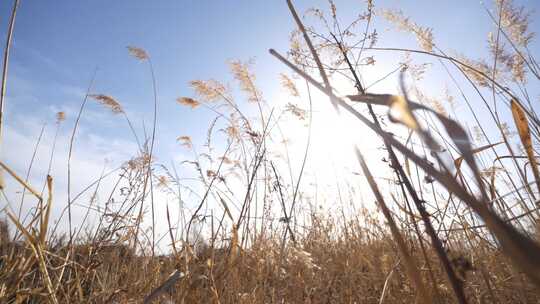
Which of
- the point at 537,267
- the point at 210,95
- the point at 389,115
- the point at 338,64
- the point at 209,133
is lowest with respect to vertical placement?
the point at 537,267

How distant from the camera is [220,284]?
1.44 metres

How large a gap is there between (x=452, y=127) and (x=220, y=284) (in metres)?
1.41

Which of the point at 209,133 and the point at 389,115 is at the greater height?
the point at 209,133

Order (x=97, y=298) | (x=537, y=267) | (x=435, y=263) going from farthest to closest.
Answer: (x=435, y=263) < (x=97, y=298) < (x=537, y=267)

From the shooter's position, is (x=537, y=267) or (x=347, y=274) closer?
(x=537, y=267)

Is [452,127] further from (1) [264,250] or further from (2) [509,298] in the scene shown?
(1) [264,250]

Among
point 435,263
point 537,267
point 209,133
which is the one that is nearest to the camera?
point 537,267

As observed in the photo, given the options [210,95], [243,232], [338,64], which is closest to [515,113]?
[338,64]

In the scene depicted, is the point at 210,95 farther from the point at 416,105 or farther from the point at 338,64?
the point at 416,105

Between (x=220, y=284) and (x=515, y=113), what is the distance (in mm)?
1291

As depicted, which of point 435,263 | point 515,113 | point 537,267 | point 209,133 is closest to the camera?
point 537,267

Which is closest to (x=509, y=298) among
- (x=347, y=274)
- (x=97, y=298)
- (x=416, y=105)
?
(x=347, y=274)

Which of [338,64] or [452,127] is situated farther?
[338,64]

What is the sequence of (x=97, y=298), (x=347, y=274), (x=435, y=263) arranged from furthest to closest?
1. (x=435, y=263)
2. (x=347, y=274)
3. (x=97, y=298)
